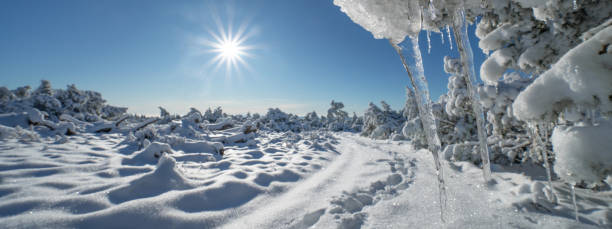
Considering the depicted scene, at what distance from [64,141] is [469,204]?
9.64 metres

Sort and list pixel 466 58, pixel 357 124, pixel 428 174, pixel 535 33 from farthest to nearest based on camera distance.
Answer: pixel 357 124
pixel 428 174
pixel 535 33
pixel 466 58

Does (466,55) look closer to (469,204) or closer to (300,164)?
(469,204)

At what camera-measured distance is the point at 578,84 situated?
978 millimetres

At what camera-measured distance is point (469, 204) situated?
274 cm

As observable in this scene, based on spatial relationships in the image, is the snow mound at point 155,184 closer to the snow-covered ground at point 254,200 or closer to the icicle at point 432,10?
the snow-covered ground at point 254,200

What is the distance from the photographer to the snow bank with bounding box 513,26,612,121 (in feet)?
3.07

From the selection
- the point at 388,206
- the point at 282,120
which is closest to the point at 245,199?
the point at 388,206

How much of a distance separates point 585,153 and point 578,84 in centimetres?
36

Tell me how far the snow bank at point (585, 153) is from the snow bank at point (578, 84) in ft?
0.41

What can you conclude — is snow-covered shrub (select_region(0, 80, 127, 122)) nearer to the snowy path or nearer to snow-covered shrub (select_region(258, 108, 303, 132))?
the snowy path

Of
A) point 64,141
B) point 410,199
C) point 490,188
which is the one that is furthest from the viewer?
point 64,141

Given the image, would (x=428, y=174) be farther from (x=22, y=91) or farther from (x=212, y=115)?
(x=22, y=91)

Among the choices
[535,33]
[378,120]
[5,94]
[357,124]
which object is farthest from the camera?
[357,124]

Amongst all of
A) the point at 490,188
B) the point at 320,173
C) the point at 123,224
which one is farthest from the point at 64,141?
the point at 490,188
